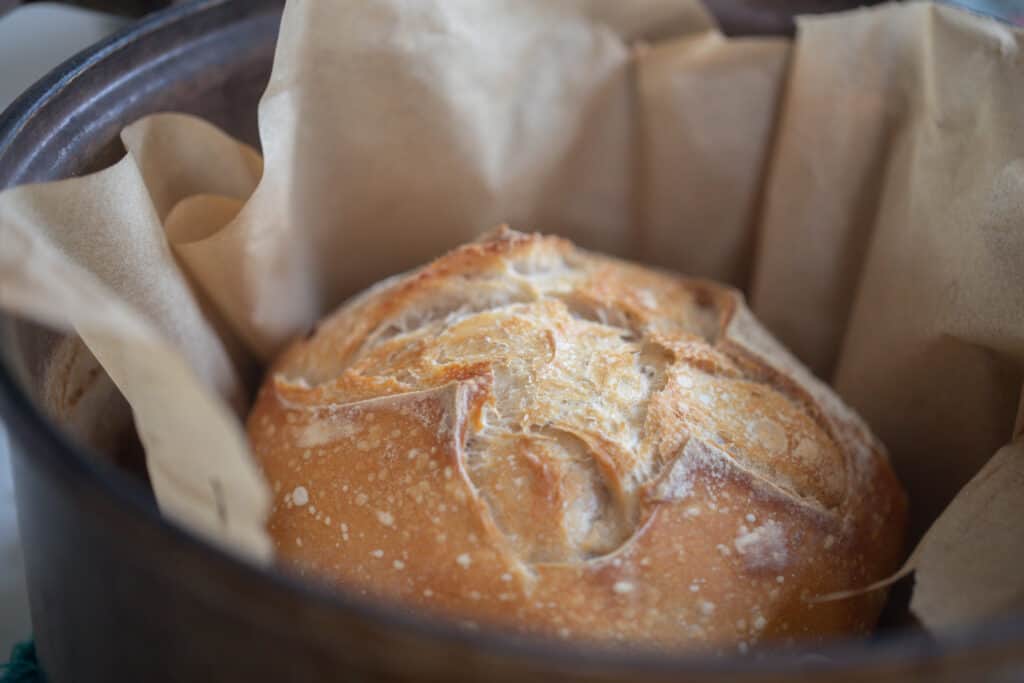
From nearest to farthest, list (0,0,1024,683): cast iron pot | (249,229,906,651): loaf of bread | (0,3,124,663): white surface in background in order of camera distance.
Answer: (0,0,1024,683): cast iron pot < (249,229,906,651): loaf of bread < (0,3,124,663): white surface in background

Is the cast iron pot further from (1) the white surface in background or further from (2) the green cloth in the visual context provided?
(1) the white surface in background

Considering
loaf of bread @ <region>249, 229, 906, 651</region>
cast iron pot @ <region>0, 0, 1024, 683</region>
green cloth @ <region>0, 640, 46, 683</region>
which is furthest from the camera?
green cloth @ <region>0, 640, 46, 683</region>

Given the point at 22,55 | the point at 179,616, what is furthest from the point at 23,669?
the point at 22,55

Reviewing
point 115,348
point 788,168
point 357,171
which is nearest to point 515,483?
point 115,348

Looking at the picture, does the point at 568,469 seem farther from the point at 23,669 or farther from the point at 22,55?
the point at 22,55

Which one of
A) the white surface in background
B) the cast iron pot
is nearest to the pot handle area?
the white surface in background

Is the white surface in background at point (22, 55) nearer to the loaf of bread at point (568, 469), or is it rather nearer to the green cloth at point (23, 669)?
the green cloth at point (23, 669)
